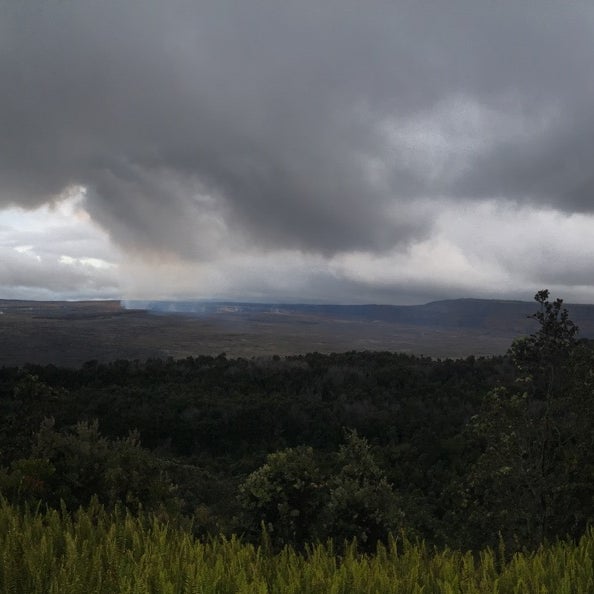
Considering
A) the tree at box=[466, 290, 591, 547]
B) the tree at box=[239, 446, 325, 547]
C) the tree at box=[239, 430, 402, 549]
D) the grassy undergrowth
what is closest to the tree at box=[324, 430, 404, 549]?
the tree at box=[239, 430, 402, 549]

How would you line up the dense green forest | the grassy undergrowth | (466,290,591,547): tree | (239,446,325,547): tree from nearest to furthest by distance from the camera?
the grassy undergrowth < the dense green forest < (466,290,591,547): tree < (239,446,325,547): tree

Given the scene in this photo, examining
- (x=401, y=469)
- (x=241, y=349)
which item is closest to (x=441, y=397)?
(x=401, y=469)

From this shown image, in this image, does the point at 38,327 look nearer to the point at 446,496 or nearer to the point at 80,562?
the point at 446,496

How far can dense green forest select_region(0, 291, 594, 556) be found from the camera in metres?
8.33

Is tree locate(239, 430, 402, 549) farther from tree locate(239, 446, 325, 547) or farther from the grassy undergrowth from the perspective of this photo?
the grassy undergrowth

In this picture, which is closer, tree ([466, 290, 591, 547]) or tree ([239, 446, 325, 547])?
tree ([466, 290, 591, 547])

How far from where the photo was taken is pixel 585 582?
3.80 m

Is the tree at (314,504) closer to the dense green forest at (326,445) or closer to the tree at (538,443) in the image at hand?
the dense green forest at (326,445)

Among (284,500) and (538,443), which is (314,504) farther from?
(538,443)

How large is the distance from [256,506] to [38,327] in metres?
133

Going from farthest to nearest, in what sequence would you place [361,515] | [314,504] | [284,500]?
1. [314,504]
2. [284,500]
3. [361,515]

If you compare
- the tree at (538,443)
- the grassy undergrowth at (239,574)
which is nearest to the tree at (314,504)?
the tree at (538,443)

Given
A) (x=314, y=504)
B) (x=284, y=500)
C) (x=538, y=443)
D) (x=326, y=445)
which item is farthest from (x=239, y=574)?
(x=326, y=445)

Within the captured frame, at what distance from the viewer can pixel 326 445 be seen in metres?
33.1
